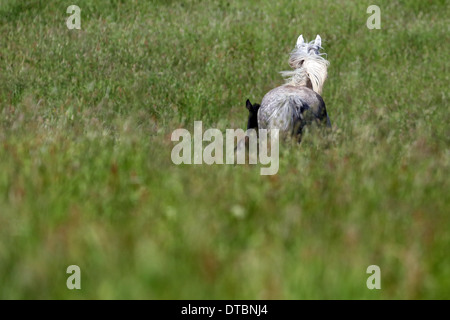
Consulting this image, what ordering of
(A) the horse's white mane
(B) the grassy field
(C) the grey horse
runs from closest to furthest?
1. (B) the grassy field
2. (C) the grey horse
3. (A) the horse's white mane

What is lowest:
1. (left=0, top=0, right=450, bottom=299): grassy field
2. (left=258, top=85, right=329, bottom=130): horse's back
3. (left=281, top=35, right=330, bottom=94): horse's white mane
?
(left=0, top=0, right=450, bottom=299): grassy field

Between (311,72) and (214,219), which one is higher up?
(311,72)

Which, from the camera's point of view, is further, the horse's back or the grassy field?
the horse's back

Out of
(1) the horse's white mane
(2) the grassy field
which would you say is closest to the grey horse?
(1) the horse's white mane

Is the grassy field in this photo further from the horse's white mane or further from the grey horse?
the horse's white mane

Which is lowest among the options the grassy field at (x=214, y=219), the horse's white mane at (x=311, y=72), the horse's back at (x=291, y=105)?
the grassy field at (x=214, y=219)

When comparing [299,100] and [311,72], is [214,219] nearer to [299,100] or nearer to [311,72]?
[299,100]

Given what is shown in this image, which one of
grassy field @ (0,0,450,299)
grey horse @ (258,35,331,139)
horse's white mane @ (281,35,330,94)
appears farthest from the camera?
horse's white mane @ (281,35,330,94)

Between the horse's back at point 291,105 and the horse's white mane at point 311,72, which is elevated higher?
the horse's white mane at point 311,72

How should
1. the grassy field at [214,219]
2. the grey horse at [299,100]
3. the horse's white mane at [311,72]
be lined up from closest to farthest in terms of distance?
1. the grassy field at [214,219]
2. the grey horse at [299,100]
3. the horse's white mane at [311,72]

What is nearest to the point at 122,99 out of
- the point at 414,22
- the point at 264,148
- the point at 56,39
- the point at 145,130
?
the point at 56,39

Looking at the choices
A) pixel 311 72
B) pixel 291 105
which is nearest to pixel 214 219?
pixel 291 105

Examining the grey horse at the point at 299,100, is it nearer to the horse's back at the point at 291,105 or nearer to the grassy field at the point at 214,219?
the horse's back at the point at 291,105

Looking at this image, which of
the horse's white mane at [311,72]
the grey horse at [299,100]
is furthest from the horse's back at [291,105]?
the horse's white mane at [311,72]
